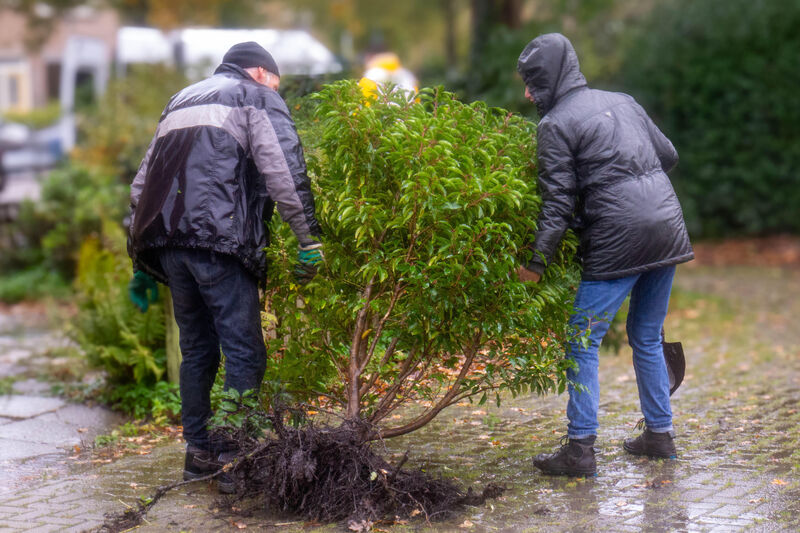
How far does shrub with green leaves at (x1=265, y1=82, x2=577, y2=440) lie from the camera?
3.95 metres

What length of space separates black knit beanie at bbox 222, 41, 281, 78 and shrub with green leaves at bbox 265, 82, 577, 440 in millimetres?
345

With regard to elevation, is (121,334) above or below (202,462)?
above

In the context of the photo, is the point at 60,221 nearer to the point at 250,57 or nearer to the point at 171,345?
the point at 171,345

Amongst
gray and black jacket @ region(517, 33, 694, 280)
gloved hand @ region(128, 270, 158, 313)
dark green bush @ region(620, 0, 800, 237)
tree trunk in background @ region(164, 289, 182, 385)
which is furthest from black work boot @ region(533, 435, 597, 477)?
dark green bush @ region(620, 0, 800, 237)

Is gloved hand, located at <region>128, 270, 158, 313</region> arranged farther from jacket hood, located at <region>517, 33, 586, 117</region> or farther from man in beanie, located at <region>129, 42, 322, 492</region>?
jacket hood, located at <region>517, 33, 586, 117</region>

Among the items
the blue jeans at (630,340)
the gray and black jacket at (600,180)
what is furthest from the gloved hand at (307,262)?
the blue jeans at (630,340)

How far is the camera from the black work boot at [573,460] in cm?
456

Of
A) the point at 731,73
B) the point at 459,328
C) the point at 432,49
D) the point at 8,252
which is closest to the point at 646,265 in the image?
the point at 459,328

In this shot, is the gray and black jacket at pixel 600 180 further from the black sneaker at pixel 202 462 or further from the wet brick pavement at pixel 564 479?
the black sneaker at pixel 202 462

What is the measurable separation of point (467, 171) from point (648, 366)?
61.9 inches

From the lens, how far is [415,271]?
400 cm

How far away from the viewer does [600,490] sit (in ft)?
14.4

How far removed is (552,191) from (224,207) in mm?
1449

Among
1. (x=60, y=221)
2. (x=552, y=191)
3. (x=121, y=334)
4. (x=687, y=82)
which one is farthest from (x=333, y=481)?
(x=687, y=82)
